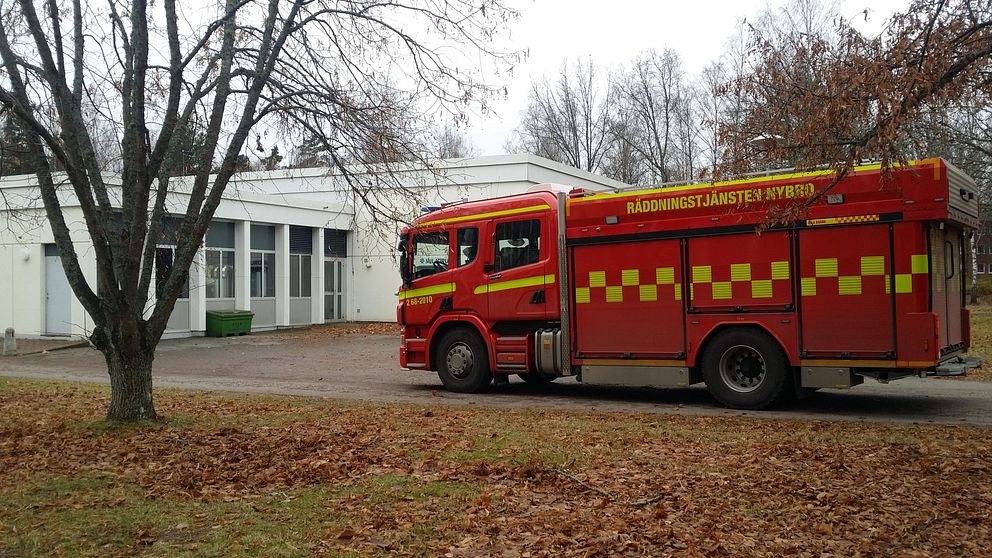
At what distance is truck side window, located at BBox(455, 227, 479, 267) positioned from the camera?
44.8ft

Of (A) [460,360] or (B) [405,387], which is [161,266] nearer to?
(B) [405,387]

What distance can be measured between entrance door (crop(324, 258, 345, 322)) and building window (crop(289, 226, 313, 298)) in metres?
1.17

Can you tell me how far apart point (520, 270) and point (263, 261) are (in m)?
19.1

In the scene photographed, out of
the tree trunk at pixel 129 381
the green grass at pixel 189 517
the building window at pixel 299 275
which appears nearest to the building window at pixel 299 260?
the building window at pixel 299 275

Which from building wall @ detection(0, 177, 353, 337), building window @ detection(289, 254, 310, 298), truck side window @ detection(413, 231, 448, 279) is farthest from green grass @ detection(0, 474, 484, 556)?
building window @ detection(289, 254, 310, 298)

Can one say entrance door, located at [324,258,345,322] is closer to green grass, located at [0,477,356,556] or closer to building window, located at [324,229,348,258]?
building window, located at [324,229,348,258]

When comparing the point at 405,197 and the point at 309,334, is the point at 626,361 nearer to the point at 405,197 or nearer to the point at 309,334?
the point at 405,197

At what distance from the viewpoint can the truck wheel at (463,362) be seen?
13.7 meters

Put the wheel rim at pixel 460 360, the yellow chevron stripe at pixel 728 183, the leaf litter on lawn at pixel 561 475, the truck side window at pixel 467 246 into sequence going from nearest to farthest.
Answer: the leaf litter on lawn at pixel 561 475, the yellow chevron stripe at pixel 728 183, the truck side window at pixel 467 246, the wheel rim at pixel 460 360

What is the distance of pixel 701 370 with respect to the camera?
1174 centimetres

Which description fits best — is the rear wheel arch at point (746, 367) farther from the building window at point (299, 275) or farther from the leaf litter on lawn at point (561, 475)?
the building window at point (299, 275)

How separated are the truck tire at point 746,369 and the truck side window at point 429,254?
4647mm

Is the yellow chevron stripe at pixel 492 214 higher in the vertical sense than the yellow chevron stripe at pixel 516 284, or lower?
higher

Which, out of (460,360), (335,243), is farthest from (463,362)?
(335,243)
